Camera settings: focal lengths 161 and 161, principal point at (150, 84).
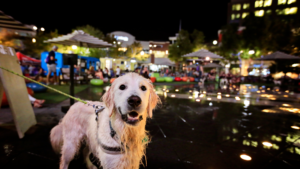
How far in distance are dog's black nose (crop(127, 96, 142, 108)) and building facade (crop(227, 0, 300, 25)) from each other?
48269mm

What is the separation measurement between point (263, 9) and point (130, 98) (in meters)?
59.5

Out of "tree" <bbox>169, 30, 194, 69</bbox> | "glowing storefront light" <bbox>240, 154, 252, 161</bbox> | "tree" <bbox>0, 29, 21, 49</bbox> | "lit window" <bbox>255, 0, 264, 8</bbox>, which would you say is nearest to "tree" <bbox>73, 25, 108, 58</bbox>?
"tree" <bbox>169, 30, 194, 69</bbox>

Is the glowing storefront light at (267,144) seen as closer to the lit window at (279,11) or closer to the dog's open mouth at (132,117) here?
the dog's open mouth at (132,117)

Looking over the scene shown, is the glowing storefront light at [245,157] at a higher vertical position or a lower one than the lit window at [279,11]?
lower

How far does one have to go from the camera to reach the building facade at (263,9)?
134 feet

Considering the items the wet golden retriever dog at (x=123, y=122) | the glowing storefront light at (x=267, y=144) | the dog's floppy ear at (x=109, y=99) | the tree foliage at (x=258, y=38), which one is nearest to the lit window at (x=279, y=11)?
the tree foliage at (x=258, y=38)

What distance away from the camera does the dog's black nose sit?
1.45m

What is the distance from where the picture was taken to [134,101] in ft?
4.75

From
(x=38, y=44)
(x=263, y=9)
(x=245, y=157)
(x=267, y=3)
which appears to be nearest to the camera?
(x=245, y=157)

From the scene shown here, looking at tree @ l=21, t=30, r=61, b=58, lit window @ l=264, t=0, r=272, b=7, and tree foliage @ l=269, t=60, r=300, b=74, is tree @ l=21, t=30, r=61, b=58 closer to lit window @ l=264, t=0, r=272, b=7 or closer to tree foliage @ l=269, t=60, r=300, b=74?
tree foliage @ l=269, t=60, r=300, b=74

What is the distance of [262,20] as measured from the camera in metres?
27.0

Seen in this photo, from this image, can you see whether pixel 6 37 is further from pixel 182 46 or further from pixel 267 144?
pixel 182 46

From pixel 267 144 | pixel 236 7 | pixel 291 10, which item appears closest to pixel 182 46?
pixel 236 7

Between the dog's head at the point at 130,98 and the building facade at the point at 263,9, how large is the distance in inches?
1891
